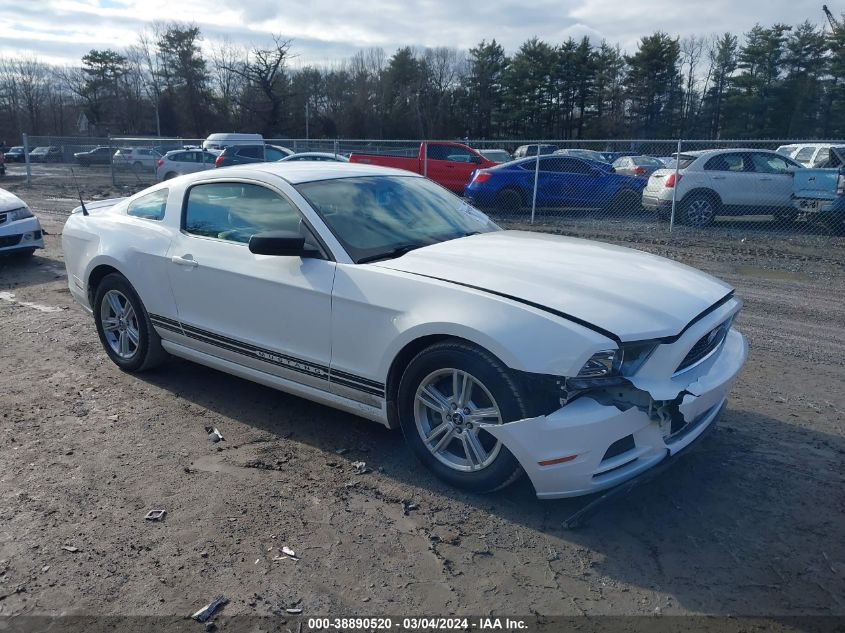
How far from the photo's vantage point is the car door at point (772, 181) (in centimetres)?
1320

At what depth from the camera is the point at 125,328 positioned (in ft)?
17.6

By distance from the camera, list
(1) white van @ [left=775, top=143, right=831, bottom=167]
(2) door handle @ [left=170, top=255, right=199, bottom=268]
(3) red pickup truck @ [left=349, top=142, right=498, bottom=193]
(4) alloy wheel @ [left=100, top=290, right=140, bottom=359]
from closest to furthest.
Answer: (2) door handle @ [left=170, top=255, right=199, bottom=268]
(4) alloy wheel @ [left=100, top=290, right=140, bottom=359]
(1) white van @ [left=775, top=143, right=831, bottom=167]
(3) red pickup truck @ [left=349, top=142, right=498, bottom=193]

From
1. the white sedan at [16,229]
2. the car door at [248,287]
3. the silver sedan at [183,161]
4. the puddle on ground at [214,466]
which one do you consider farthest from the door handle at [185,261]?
the silver sedan at [183,161]

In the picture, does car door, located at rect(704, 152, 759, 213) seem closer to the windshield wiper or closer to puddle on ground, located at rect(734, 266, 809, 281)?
puddle on ground, located at rect(734, 266, 809, 281)

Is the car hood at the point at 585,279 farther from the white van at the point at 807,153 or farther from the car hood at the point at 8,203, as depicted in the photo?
the white van at the point at 807,153

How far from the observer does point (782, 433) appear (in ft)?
13.8

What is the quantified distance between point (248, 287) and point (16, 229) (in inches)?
278

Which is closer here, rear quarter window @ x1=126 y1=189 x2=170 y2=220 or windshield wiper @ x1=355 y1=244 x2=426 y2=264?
windshield wiper @ x1=355 y1=244 x2=426 y2=264

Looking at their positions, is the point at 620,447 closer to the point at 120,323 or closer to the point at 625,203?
the point at 120,323

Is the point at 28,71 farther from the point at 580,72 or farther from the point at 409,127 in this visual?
the point at 580,72

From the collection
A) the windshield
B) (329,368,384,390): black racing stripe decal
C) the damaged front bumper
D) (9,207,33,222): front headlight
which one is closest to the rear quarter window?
the windshield

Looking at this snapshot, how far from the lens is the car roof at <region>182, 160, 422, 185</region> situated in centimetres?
446

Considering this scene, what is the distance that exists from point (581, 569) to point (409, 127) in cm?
6743

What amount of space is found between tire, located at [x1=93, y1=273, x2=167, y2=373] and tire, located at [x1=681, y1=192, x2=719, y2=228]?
36.7 feet
